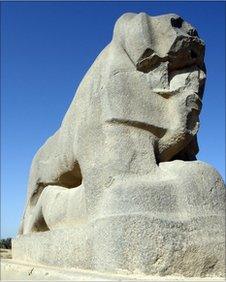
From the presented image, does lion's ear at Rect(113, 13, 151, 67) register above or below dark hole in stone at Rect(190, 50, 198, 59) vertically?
above

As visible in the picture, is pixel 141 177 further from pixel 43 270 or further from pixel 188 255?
pixel 43 270

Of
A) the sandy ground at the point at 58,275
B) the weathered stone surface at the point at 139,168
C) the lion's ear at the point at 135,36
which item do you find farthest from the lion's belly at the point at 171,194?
the lion's ear at the point at 135,36

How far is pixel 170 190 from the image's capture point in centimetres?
333

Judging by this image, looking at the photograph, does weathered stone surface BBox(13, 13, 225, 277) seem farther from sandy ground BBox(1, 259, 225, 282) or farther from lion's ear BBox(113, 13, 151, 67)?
sandy ground BBox(1, 259, 225, 282)

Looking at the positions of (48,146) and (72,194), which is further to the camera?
(48,146)

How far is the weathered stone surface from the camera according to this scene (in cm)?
311

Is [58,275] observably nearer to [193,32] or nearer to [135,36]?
[135,36]

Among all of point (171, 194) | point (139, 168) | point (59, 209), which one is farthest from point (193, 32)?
point (59, 209)

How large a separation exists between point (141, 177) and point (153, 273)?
733mm

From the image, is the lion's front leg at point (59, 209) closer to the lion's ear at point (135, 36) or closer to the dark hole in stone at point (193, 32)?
the lion's ear at point (135, 36)

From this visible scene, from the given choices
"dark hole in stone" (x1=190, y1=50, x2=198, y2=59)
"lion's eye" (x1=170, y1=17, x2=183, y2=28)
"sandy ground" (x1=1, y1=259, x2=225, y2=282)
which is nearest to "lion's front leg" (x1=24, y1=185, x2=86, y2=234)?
"sandy ground" (x1=1, y1=259, x2=225, y2=282)

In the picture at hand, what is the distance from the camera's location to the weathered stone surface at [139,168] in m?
3.11

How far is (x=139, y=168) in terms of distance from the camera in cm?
346

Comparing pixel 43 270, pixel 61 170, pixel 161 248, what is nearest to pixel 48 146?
pixel 61 170
